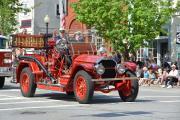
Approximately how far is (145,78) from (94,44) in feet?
36.6

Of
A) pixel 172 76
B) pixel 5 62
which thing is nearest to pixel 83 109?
pixel 5 62

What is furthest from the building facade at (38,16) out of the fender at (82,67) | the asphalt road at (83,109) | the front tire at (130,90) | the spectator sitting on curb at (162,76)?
the fender at (82,67)

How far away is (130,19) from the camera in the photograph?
33.6 meters

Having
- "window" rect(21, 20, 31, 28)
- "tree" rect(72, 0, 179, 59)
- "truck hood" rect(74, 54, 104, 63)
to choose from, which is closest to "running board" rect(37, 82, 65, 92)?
"truck hood" rect(74, 54, 104, 63)

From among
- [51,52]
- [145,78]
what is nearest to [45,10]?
[145,78]

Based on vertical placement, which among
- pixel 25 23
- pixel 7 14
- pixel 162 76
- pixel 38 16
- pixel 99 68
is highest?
pixel 38 16

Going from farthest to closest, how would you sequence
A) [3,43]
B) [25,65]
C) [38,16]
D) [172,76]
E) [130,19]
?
[38,16] → [130,19] → [172,76] → [3,43] → [25,65]

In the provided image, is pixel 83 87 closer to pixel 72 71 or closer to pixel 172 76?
pixel 72 71

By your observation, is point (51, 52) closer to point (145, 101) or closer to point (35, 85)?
point (35, 85)

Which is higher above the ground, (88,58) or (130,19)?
(130,19)

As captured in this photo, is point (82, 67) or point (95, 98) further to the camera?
point (95, 98)

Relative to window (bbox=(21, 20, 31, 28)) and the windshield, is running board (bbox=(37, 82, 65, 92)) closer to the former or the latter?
the windshield

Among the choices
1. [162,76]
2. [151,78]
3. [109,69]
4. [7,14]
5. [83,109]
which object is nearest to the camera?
[83,109]

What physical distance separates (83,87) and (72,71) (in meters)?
0.76
